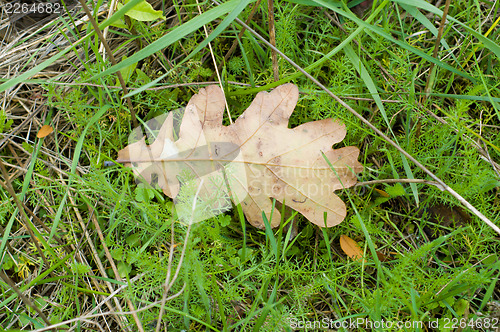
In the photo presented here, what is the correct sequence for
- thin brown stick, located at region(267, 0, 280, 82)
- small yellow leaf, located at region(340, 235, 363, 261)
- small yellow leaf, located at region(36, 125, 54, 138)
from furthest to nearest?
small yellow leaf, located at region(36, 125, 54, 138) → small yellow leaf, located at region(340, 235, 363, 261) → thin brown stick, located at region(267, 0, 280, 82)

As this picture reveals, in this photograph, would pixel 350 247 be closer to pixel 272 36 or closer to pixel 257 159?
pixel 257 159

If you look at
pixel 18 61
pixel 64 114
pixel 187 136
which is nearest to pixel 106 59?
pixel 64 114

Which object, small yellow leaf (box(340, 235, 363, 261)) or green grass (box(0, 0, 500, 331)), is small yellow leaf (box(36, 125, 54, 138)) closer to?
green grass (box(0, 0, 500, 331))

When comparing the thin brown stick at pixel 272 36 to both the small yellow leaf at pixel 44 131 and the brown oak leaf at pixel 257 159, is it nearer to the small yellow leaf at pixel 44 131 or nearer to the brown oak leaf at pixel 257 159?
the brown oak leaf at pixel 257 159

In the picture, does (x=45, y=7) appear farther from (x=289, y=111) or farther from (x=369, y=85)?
(x=369, y=85)

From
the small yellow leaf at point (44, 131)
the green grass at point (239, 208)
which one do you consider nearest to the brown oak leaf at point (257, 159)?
the green grass at point (239, 208)


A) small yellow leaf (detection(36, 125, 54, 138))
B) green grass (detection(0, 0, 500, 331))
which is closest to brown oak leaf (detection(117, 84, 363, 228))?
green grass (detection(0, 0, 500, 331))
